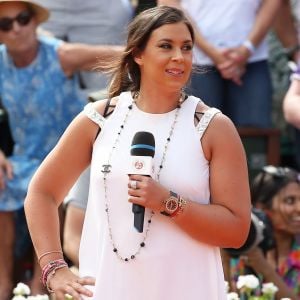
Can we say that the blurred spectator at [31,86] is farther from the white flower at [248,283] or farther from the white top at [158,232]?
the white top at [158,232]

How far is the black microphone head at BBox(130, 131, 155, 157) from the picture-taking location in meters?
3.50

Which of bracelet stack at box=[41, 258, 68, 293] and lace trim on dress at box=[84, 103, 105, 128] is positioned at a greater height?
lace trim on dress at box=[84, 103, 105, 128]

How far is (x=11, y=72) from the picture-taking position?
6.58 m

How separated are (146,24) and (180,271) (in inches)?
34.5

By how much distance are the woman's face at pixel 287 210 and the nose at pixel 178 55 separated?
252 centimetres

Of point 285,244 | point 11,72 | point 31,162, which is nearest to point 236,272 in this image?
point 285,244

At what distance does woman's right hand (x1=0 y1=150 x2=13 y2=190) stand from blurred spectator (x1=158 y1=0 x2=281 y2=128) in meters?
1.23

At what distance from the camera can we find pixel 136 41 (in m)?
3.91

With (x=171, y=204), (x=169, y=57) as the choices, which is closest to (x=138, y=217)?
(x=171, y=204)

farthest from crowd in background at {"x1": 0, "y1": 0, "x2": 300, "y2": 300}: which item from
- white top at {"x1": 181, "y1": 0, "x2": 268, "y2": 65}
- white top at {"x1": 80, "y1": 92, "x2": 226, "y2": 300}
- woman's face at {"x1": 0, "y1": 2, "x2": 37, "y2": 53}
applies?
white top at {"x1": 80, "y1": 92, "x2": 226, "y2": 300}

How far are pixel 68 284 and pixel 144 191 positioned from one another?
51 cm

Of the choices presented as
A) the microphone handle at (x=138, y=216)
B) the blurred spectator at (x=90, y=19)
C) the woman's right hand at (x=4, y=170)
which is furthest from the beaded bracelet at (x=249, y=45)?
the microphone handle at (x=138, y=216)

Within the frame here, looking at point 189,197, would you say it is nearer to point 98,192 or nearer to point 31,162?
point 98,192

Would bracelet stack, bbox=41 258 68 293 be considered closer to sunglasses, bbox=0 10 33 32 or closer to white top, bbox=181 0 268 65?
sunglasses, bbox=0 10 33 32
